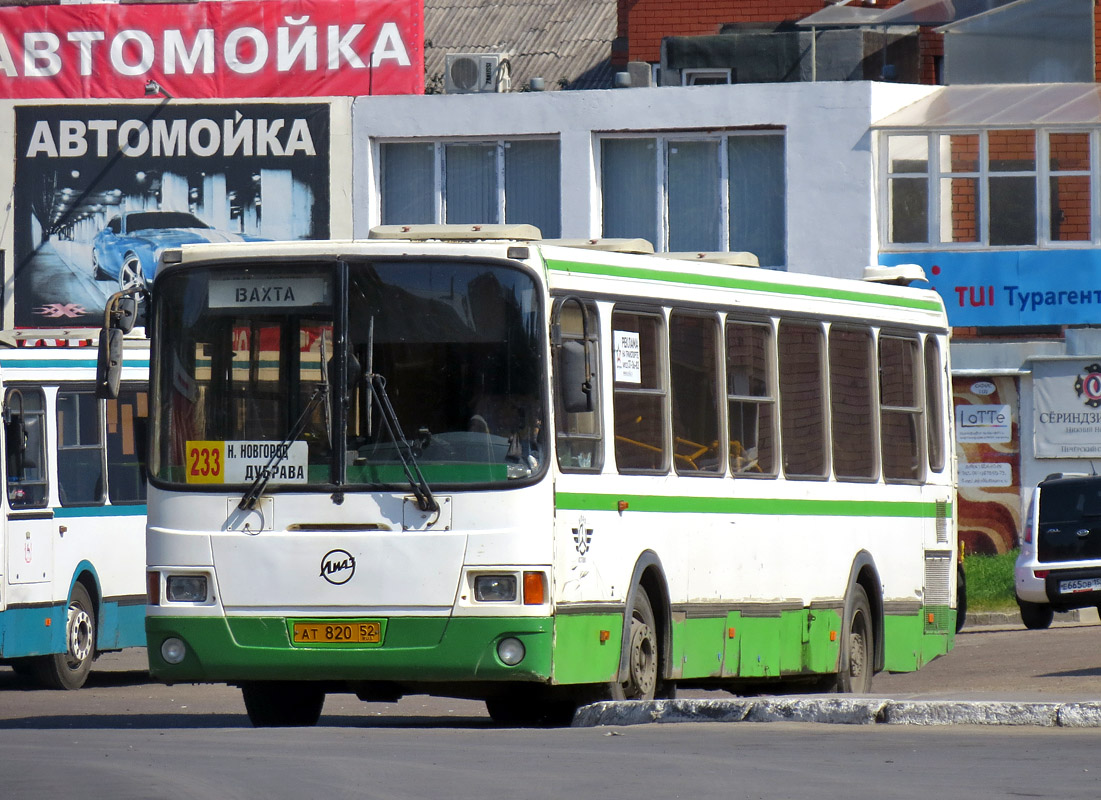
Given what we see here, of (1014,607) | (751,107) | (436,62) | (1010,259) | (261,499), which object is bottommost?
(1014,607)

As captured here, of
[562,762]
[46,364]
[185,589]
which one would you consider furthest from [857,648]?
[46,364]

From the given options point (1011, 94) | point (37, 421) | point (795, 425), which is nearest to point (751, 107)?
point (1011, 94)

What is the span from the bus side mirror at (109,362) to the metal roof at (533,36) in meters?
33.5

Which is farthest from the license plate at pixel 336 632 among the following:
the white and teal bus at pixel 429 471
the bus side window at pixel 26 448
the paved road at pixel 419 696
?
the bus side window at pixel 26 448

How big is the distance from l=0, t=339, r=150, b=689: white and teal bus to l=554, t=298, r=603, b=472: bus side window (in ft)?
21.4

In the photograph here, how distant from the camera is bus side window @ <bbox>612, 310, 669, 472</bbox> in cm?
1208

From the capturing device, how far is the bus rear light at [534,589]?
11.1 metres

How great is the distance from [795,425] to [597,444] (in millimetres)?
2392

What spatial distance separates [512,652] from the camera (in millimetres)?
11109

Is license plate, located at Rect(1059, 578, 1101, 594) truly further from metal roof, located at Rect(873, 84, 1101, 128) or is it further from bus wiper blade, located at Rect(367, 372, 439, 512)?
bus wiper blade, located at Rect(367, 372, 439, 512)

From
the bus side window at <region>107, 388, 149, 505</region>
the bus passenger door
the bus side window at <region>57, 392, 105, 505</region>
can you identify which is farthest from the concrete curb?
the bus side window at <region>107, 388, 149, 505</region>

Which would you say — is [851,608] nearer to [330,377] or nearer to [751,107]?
[330,377]

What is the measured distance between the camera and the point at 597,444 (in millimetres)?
11773

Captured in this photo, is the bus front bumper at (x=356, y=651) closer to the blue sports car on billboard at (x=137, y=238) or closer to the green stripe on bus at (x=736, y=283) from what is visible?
the green stripe on bus at (x=736, y=283)
